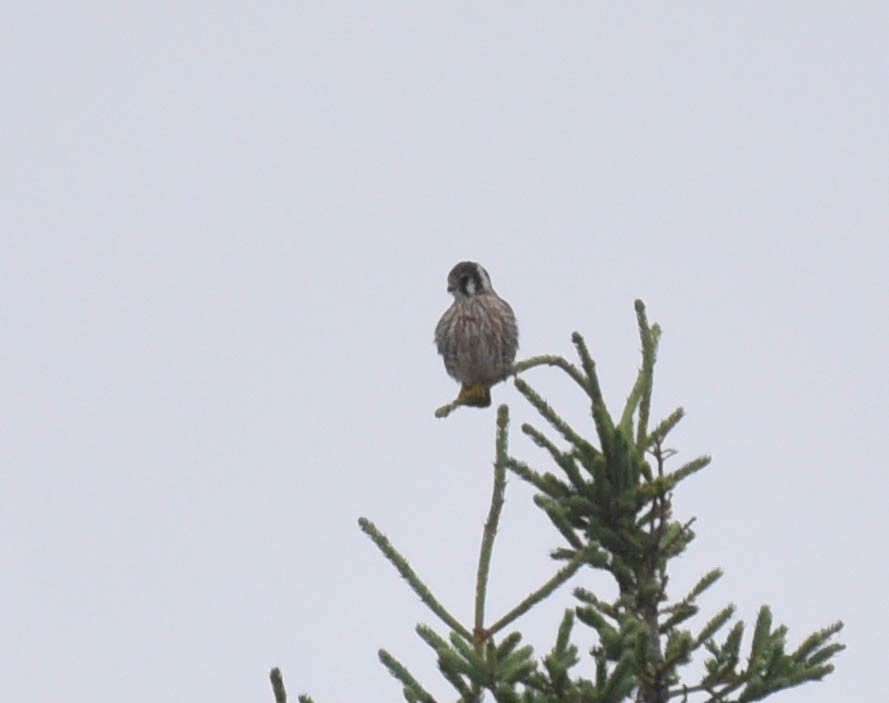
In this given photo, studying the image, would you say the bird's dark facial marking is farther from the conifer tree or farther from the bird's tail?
the conifer tree

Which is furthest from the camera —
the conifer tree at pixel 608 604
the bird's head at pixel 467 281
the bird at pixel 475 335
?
the bird's head at pixel 467 281

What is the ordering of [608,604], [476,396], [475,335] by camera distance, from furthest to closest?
1. [475,335]
2. [476,396]
3. [608,604]

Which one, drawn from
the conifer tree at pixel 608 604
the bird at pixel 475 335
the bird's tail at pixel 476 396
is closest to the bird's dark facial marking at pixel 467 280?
the bird at pixel 475 335

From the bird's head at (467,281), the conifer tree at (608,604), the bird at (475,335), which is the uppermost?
the bird's head at (467,281)

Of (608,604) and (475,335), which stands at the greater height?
(475,335)

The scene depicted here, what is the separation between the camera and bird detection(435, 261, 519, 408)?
1024 centimetres

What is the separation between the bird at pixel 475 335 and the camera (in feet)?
33.6

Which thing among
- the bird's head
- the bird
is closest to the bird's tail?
the bird

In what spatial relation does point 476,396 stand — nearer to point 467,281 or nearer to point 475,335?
point 475,335

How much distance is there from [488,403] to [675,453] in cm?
404

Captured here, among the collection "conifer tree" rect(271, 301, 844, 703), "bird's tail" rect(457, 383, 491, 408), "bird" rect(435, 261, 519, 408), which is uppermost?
"bird" rect(435, 261, 519, 408)

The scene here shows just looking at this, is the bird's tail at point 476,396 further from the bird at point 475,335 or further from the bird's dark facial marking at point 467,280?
the bird's dark facial marking at point 467,280

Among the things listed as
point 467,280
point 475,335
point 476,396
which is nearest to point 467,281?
point 467,280

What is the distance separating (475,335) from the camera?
10469 millimetres
